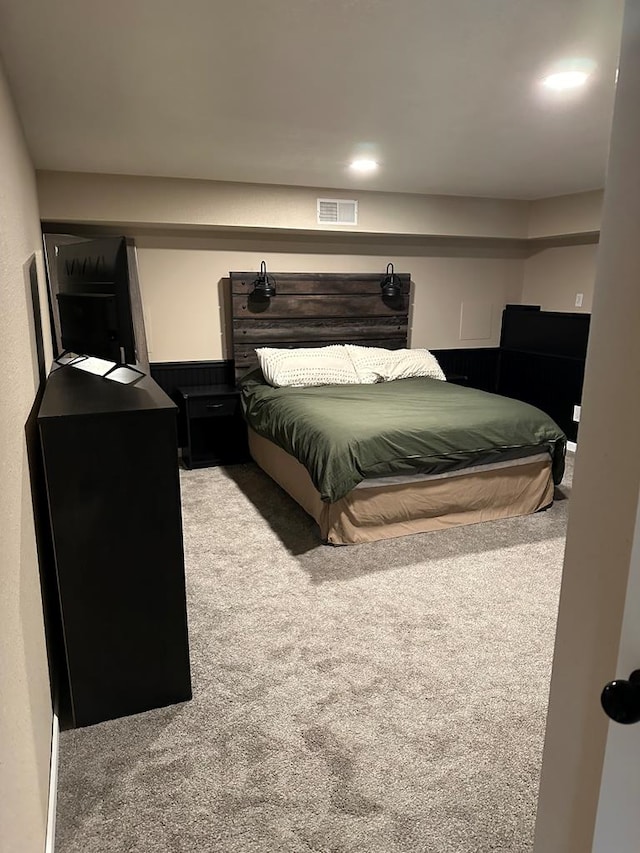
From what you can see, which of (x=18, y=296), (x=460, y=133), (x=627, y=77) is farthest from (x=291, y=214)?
(x=627, y=77)

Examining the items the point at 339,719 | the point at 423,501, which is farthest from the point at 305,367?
the point at 339,719

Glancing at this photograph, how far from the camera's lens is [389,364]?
4.85m

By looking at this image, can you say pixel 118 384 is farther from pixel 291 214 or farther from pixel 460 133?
pixel 291 214

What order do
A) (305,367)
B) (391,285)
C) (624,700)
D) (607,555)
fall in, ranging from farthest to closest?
(391,285) < (305,367) < (607,555) < (624,700)

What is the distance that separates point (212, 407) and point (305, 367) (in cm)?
80

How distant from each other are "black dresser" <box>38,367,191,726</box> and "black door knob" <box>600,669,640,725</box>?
1492mm

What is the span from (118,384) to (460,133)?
2.06 metres

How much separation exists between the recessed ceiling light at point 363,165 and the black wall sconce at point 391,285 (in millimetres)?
1366

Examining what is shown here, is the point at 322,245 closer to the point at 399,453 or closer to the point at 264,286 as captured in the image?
the point at 264,286

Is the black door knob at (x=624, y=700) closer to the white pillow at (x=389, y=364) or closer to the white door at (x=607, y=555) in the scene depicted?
the white door at (x=607, y=555)

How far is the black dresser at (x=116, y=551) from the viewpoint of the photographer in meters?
1.85

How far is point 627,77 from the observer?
80cm

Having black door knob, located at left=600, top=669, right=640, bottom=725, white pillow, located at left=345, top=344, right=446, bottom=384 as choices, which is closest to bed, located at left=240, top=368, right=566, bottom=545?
white pillow, located at left=345, top=344, right=446, bottom=384

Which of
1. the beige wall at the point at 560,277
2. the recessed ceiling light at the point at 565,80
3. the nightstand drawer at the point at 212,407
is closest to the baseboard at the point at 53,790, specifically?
the nightstand drawer at the point at 212,407
